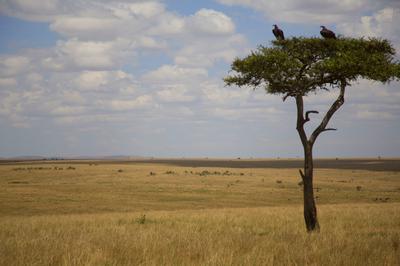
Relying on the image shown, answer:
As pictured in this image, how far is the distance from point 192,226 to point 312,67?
8.24m

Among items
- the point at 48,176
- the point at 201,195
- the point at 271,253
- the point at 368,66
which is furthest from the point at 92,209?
the point at 48,176

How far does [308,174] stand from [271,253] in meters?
9.27

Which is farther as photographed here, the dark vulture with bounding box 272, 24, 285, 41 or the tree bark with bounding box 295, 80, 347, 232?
the dark vulture with bounding box 272, 24, 285, 41

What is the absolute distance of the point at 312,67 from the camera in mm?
20766

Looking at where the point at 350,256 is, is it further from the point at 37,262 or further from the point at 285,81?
the point at 285,81

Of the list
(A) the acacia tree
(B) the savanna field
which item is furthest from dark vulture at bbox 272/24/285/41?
(B) the savanna field

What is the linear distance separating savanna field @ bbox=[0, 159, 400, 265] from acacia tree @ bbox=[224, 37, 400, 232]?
386cm

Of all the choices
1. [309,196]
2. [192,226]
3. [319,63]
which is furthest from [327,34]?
[192,226]

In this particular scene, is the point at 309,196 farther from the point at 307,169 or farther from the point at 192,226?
the point at 192,226

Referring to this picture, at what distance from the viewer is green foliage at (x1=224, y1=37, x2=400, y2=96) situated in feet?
66.3

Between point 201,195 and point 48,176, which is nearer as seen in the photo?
point 201,195

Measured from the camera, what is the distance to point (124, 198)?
41500 mm

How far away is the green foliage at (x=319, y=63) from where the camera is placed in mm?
20203

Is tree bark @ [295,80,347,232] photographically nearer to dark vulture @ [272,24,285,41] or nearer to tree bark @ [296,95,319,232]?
tree bark @ [296,95,319,232]
